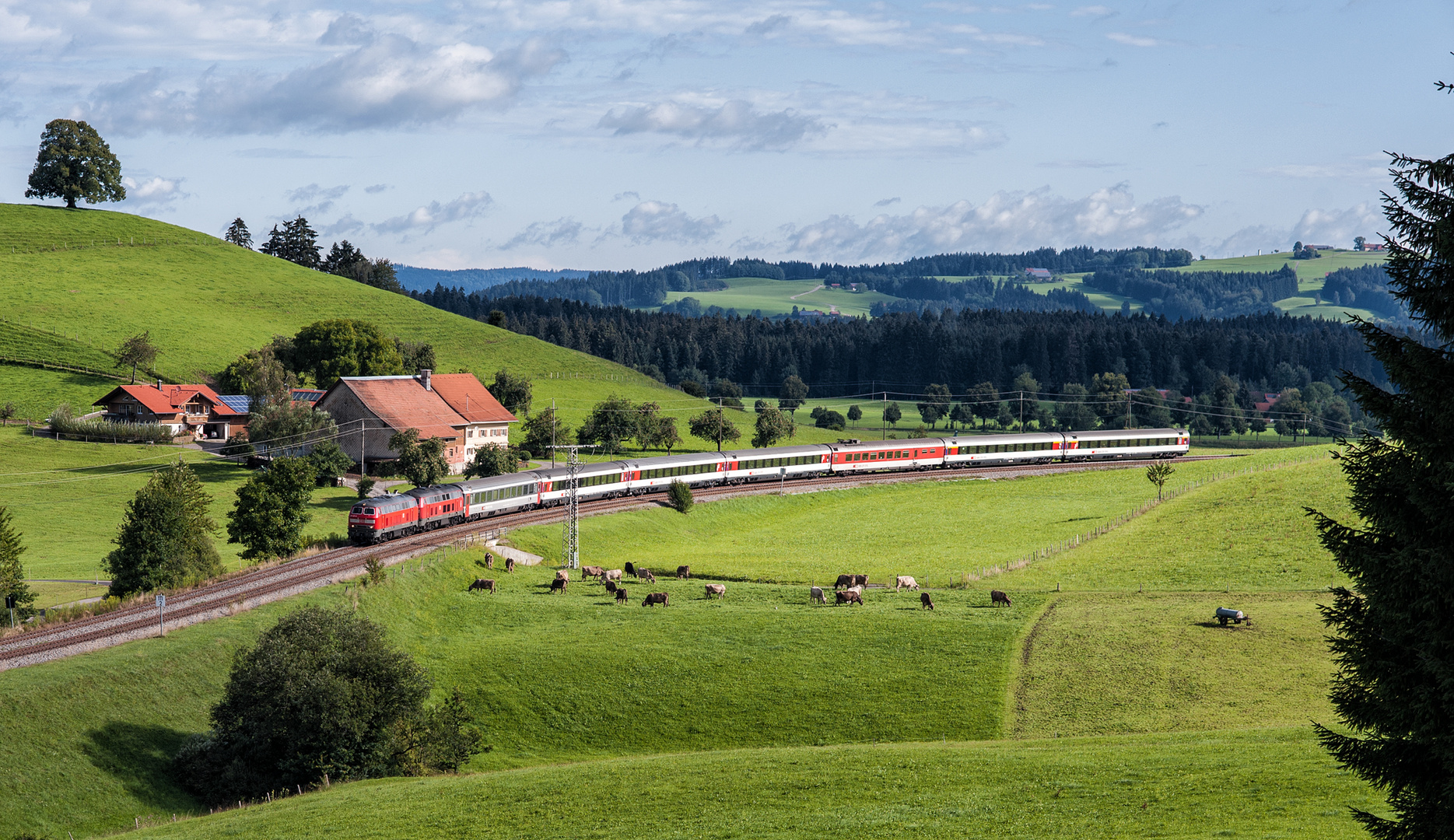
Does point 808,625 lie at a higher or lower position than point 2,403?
lower

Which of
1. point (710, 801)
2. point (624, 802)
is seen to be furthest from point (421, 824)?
point (710, 801)

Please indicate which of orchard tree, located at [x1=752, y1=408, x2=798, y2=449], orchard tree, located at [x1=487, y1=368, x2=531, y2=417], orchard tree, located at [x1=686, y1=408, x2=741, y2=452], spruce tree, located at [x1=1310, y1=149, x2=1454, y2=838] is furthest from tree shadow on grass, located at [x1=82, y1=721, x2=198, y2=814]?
orchard tree, located at [x1=487, y1=368, x2=531, y2=417]

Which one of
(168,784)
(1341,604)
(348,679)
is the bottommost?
(168,784)

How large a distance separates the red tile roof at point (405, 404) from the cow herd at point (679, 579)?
40761 millimetres

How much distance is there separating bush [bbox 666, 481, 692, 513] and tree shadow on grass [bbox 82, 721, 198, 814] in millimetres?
50794

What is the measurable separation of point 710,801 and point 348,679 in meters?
14.8

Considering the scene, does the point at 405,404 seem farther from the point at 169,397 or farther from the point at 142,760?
the point at 142,760

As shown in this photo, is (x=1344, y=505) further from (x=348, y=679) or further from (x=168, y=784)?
(x=168, y=784)

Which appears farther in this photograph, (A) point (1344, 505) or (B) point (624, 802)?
(A) point (1344, 505)

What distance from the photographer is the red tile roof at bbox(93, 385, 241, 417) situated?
11056 centimetres

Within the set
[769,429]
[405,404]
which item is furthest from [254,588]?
[769,429]

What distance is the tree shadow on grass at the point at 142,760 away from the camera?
3497 cm

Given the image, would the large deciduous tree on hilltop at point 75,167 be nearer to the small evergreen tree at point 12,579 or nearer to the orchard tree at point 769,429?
the orchard tree at point 769,429

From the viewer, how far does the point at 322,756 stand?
3706 cm
